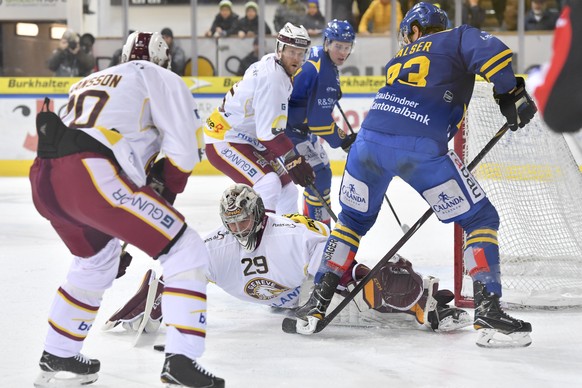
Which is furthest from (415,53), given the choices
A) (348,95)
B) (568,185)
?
(348,95)

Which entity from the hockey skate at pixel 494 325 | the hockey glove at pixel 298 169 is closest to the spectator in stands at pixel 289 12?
the hockey glove at pixel 298 169

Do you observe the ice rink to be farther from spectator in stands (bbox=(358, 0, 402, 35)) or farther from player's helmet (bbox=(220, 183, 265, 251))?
spectator in stands (bbox=(358, 0, 402, 35))

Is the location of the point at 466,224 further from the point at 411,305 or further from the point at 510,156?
the point at 510,156

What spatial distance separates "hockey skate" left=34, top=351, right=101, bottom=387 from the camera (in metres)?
2.70

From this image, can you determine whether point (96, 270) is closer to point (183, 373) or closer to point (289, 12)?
point (183, 373)

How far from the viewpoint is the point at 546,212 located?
4.04m

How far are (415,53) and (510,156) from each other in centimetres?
110

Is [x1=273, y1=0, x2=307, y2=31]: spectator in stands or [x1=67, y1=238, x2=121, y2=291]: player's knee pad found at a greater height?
[x1=273, y1=0, x2=307, y2=31]: spectator in stands

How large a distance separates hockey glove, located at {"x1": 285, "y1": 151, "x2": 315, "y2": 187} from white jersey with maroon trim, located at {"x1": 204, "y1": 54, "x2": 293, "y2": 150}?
0.42ft

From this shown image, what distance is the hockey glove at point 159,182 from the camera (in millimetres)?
2631

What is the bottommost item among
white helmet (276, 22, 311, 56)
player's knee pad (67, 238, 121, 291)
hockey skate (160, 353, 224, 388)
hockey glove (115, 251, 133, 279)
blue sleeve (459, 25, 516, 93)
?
hockey skate (160, 353, 224, 388)

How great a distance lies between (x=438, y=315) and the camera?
3303mm

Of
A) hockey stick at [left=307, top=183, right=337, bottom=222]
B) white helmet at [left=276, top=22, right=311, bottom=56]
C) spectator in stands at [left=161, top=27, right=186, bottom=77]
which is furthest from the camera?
spectator in stands at [left=161, top=27, right=186, bottom=77]

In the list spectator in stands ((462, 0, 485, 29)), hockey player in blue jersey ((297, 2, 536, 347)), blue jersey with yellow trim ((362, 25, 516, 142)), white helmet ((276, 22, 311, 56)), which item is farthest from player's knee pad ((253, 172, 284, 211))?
spectator in stands ((462, 0, 485, 29))
